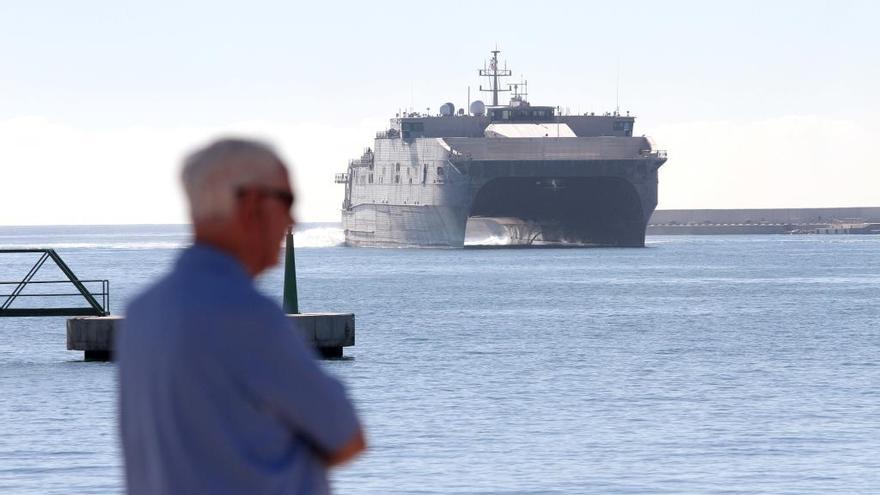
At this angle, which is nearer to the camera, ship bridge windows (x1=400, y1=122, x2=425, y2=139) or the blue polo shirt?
the blue polo shirt

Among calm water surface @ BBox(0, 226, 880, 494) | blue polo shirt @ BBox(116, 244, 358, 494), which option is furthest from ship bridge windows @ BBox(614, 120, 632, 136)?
blue polo shirt @ BBox(116, 244, 358, 494)

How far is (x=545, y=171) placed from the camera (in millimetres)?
90688

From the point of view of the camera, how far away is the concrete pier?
1158 inches

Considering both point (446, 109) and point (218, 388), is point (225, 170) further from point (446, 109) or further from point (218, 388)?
point (446, 109)

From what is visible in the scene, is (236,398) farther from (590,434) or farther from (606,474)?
(590,434)

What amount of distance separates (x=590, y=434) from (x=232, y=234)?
1852 centimetres

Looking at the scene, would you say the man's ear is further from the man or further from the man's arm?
the man's arm

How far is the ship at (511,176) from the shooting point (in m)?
92.9

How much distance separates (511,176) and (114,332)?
64.4 m

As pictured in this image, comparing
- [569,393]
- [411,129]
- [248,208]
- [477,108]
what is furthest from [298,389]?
[477,108]

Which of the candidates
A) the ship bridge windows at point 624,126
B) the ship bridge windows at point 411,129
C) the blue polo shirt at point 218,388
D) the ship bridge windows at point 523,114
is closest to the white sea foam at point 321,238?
the ship bridge windows at point 411,129

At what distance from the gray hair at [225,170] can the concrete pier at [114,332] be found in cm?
2555

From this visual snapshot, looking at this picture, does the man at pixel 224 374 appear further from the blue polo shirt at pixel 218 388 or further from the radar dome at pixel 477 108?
the radar dome at pixel 477 108

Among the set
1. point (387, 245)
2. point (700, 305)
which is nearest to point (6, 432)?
point (700, 305)
